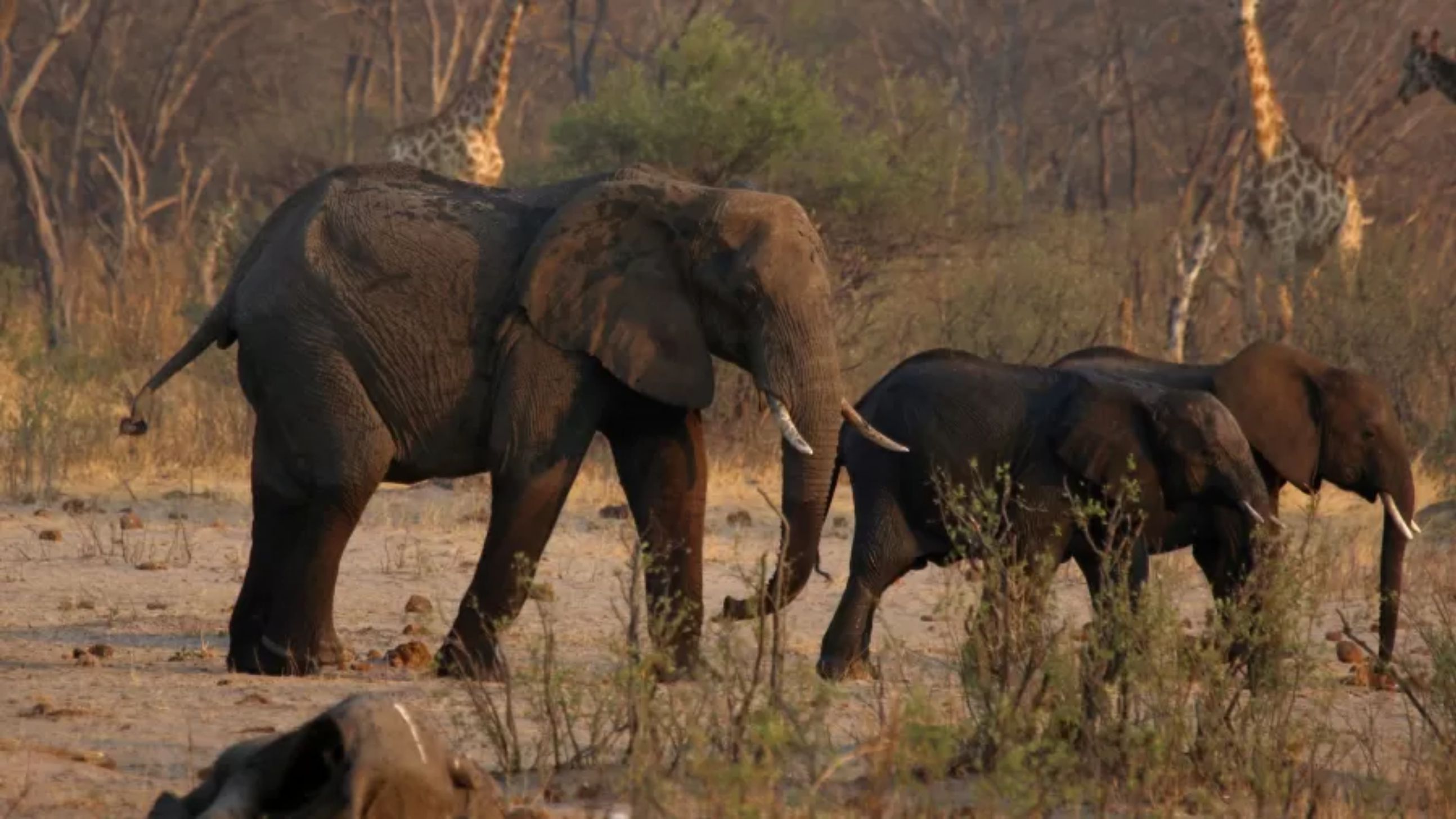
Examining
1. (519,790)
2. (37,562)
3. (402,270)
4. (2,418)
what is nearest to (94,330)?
(2,418)

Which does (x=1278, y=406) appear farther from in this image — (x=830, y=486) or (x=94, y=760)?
(x=94, y=760)

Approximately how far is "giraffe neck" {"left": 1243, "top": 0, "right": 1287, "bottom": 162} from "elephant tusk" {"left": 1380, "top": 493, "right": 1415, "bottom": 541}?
31.5 feet

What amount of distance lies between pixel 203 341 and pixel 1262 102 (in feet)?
40.7

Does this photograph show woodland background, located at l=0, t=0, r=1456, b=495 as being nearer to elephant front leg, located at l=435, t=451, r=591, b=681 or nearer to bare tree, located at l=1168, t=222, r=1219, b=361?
bare tree, located at l=1168, t=222, r=1219, b=361

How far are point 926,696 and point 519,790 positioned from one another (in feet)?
3.55

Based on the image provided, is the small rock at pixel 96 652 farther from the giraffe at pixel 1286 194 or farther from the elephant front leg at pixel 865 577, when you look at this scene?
the giraffe at pixel 1286 194

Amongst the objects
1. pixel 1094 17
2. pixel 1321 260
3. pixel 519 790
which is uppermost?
pixel 1094 17

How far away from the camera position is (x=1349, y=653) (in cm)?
939

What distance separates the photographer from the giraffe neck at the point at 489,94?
61.9 ft

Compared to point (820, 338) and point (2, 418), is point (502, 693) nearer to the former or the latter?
point (820, 338)

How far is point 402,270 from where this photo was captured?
8195mm

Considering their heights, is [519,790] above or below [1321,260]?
below

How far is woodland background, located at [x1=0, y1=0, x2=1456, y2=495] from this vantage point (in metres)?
16.4

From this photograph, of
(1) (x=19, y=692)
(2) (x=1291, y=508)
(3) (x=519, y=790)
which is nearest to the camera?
(3) (x=519, y=790)
